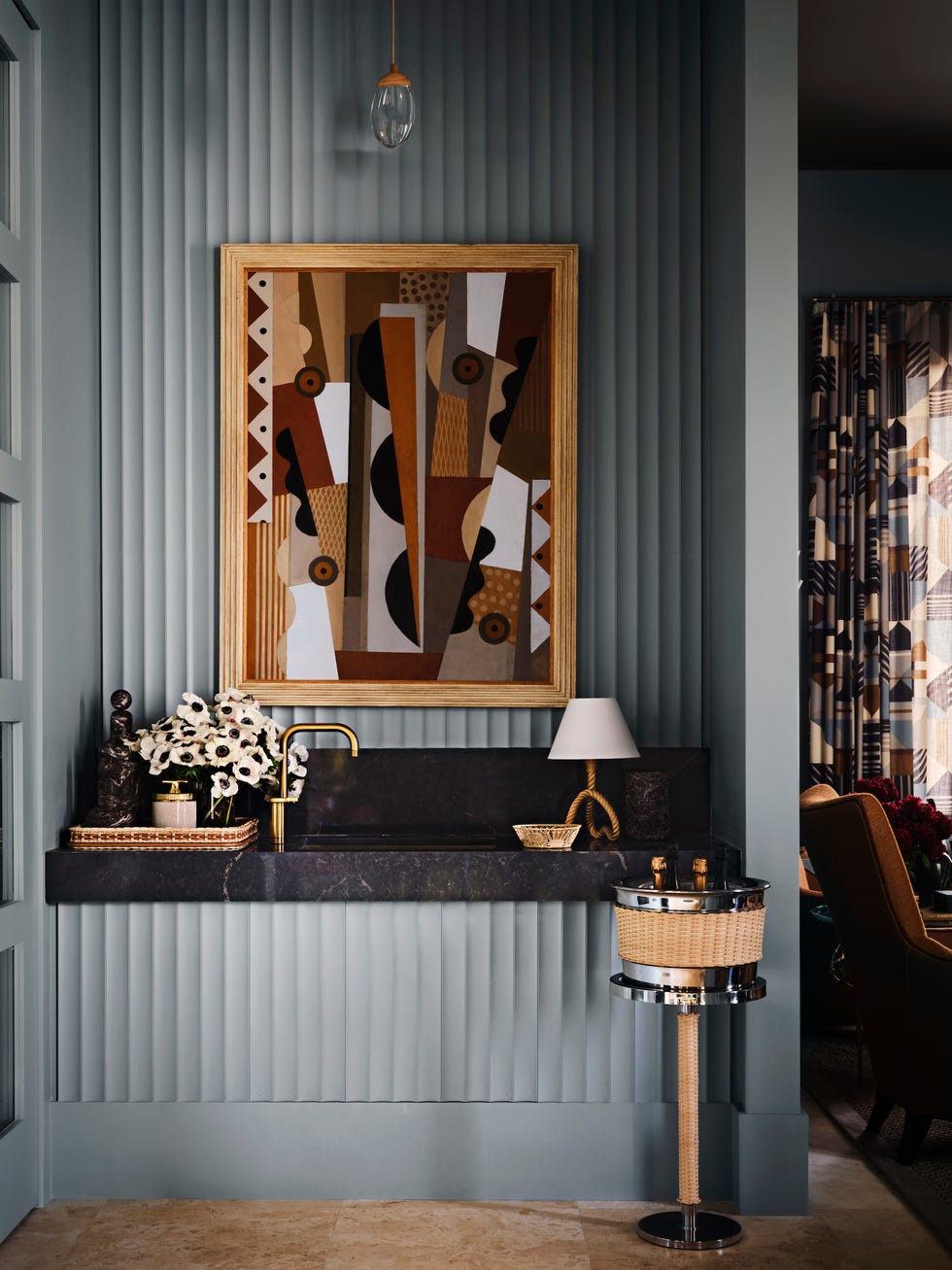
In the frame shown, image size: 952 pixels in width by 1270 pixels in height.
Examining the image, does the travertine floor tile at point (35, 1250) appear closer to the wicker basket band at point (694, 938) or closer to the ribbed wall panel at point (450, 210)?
the ribbed wall panel at point (450, 210)

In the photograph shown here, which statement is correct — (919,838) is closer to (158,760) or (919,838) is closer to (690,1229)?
(690,1229)

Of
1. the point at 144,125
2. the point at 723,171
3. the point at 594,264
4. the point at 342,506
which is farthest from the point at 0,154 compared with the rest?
the point at 723,171

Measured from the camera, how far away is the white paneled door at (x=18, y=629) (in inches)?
112

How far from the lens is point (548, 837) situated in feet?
9.98

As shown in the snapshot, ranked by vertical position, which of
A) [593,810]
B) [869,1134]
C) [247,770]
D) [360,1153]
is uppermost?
[247,770]

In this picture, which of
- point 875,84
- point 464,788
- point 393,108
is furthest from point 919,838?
point 875,84

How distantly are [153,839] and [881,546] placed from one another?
10.5 feet

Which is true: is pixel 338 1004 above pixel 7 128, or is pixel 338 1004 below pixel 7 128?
below

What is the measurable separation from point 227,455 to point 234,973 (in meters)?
1.37

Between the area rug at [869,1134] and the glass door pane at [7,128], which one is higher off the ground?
the glass door pane at [7,128]

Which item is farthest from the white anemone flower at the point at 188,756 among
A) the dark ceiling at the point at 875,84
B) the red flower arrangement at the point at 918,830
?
the dark ceiling at the point at 875,84

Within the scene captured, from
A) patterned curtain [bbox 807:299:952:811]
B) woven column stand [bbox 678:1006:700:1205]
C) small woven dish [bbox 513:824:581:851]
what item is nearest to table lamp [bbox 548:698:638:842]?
small woven dish [bbox 513:824:581:851]

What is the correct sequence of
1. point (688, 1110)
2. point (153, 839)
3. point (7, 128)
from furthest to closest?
point (153, 839) → point (7, 128) → point (688, 1110)

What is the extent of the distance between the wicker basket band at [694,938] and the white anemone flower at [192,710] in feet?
3.93
